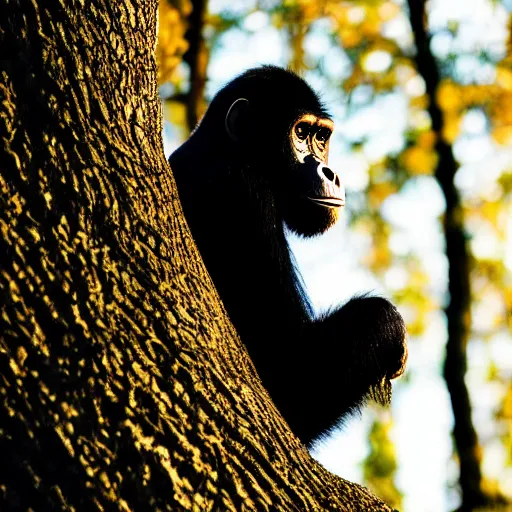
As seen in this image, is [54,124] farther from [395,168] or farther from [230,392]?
[395,168]

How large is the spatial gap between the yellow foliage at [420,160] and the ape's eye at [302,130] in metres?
5.64

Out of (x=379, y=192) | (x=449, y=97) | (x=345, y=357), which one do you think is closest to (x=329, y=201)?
(x=345, y=357)

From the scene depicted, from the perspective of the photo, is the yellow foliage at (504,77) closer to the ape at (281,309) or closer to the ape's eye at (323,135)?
the ape's eye at (323,135)

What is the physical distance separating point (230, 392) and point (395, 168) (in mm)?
9723

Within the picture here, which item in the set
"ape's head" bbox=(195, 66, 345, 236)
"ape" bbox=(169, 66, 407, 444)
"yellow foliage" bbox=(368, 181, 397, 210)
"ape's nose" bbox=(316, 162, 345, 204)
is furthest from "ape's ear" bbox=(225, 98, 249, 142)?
"yellow foliage" bbox=(368, 181, 397, 210)

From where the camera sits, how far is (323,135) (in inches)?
213

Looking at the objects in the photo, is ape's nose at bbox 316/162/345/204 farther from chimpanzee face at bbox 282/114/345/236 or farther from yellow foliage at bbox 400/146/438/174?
yellow foliage at bbox 400/146/438/174

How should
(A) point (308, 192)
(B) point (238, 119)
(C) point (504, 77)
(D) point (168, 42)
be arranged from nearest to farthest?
(A) point (308, 192) → (B) point (238, 119) → (D) point (168, 42) → (C) point (504, 77)

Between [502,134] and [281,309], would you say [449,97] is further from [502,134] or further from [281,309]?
[281,309]

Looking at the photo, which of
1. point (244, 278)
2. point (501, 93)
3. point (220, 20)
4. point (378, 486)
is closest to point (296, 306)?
point (244, 278)

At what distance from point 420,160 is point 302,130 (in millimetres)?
5960

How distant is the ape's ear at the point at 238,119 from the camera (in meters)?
4.83

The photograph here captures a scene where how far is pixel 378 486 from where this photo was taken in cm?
1374

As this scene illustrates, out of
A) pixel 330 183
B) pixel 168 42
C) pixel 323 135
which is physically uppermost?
pixel 168 42
